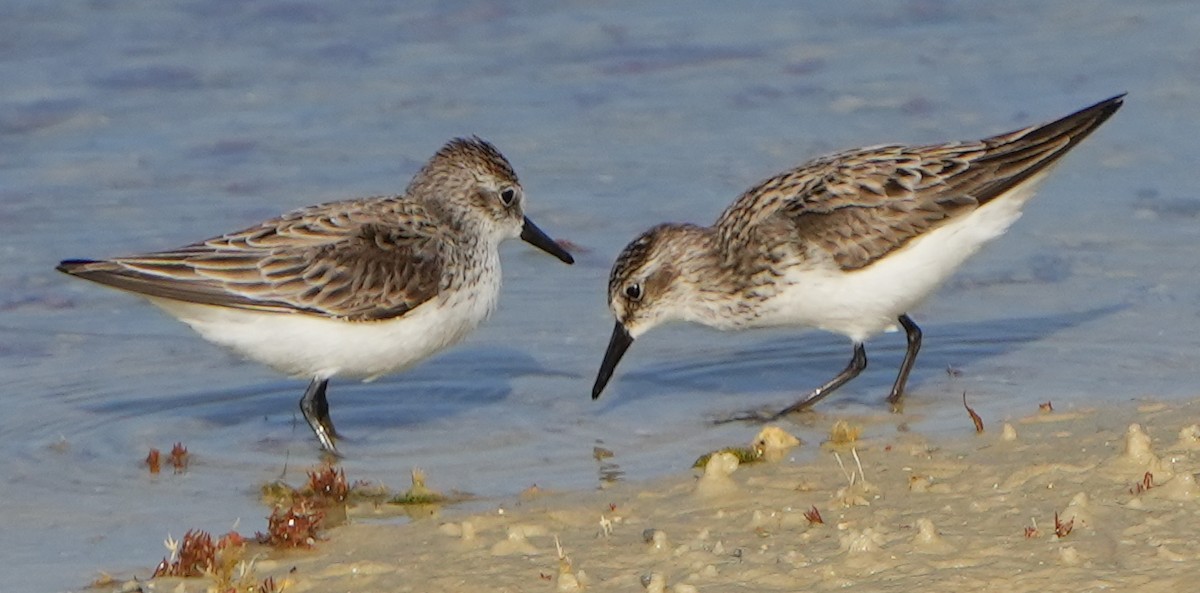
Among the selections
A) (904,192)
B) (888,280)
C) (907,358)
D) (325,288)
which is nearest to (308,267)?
(325,288)

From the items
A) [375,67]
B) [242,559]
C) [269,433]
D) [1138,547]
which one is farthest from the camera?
[375,67]

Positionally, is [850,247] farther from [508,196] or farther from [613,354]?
[508,196]

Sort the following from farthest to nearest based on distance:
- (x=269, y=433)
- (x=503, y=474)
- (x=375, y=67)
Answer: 1. (x=375, y=67)
2. (x=269, y=433)
3. (x=503, y=474)

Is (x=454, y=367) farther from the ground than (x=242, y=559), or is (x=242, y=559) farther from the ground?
(x=242, y=559)

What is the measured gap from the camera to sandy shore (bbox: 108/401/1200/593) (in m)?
6.05

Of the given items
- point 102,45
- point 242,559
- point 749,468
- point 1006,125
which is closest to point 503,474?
point 749,468

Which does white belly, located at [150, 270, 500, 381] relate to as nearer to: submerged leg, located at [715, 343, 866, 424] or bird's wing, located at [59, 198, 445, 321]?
bird's wing, located at [59, 198, 445, 321]

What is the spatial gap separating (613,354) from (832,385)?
1.16 metres

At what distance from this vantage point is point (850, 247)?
9.52 metres

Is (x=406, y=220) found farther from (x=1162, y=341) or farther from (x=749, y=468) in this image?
(x=1162, y=341)

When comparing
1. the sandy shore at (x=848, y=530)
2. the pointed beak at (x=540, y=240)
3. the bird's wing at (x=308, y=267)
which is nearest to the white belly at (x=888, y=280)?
the sandy shore at (x=848, y=530)

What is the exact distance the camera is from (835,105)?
1428 cm

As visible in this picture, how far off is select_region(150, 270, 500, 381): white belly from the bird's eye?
3.45 ft

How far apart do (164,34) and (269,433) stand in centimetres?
706
